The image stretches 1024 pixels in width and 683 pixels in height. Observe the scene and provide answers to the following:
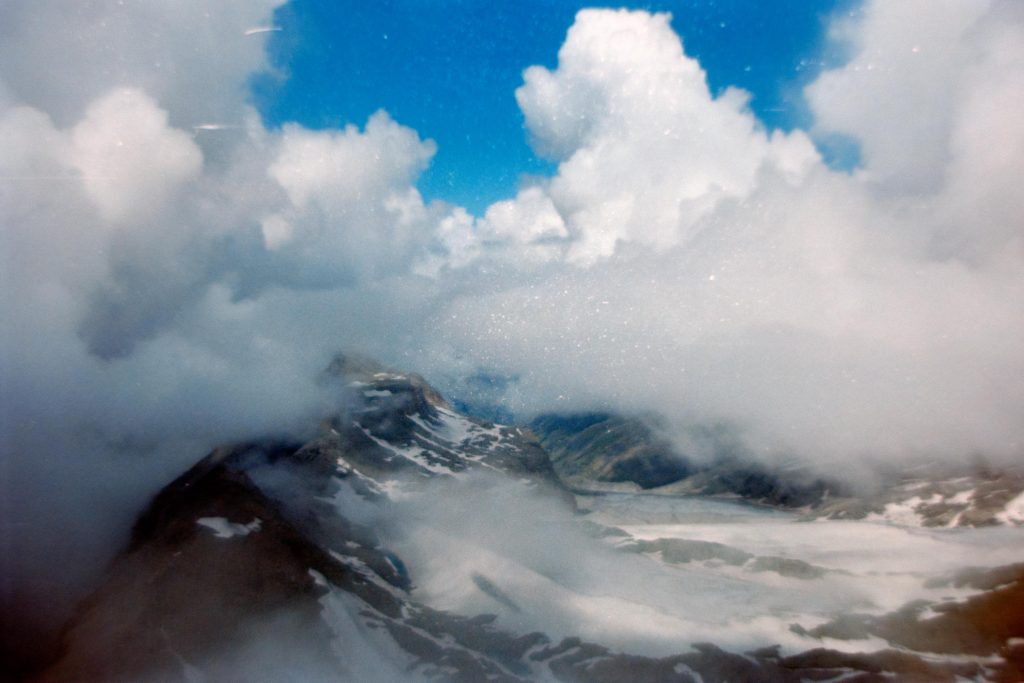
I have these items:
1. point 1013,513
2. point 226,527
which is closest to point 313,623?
point 226,527

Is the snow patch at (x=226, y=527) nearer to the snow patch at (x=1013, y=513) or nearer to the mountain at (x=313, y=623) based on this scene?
the mountain at (x=313, y=623)

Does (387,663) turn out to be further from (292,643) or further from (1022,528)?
(1022,528)

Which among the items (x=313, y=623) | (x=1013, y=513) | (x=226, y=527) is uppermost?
(x=1013, y=513)

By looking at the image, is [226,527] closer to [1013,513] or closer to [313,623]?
[313,623]

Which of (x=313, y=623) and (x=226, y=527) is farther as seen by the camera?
(x=226, y=527)

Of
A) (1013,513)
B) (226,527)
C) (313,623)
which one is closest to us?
(313,623)

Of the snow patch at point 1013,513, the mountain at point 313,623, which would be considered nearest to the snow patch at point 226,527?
the mountain at point 313,623

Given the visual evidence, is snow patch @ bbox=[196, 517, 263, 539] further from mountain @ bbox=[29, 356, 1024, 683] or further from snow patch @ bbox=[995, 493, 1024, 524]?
snow patch @ bbox=[995, 493, 1024, 524]

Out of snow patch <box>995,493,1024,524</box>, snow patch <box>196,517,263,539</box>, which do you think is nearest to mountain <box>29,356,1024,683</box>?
snow patch <box>196,517,263,539</box>

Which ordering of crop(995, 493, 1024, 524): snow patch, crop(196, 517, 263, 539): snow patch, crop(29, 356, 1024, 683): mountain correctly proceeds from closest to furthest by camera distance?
crop(29, 356, 1024, 683): mountain → crop(196, 517, 263, 539): snow patch → crop(995, 493, 1024, 524): snow patch
